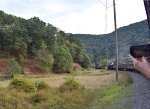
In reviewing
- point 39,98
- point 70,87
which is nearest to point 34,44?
point 70,87

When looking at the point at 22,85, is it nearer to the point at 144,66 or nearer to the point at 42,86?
the point at 42,86

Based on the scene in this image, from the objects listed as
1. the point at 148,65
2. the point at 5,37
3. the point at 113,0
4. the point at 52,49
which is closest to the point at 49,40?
the point at 52,49

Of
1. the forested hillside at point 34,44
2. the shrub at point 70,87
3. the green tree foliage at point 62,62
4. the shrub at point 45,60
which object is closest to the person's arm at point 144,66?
the shrub at point 70,87

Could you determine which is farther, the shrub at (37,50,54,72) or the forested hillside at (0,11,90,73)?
the shrub at (37,50,54,72)

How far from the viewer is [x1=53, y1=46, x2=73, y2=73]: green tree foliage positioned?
123 metres

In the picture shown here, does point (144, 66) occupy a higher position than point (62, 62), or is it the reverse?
point (62, 62)

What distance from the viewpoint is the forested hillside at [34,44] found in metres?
118

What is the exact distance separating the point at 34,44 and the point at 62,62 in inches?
380

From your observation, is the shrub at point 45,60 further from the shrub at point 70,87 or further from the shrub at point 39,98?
the shrub at point 39,98

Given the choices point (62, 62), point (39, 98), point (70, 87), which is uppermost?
point (62, 62)

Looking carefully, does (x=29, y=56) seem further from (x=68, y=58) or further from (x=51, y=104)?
(x=51, y=104)

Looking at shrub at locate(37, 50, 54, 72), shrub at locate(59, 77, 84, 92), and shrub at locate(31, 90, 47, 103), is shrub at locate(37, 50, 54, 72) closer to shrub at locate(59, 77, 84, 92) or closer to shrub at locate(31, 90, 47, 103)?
shrub at locate(59, 77, 84, 92)

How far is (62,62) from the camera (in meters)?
124

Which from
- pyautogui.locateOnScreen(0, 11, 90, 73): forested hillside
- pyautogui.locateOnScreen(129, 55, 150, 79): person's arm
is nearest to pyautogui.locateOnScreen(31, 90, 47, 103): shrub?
pyautogui.locateOnScreen(129, 55, 150, 79): person's arm
